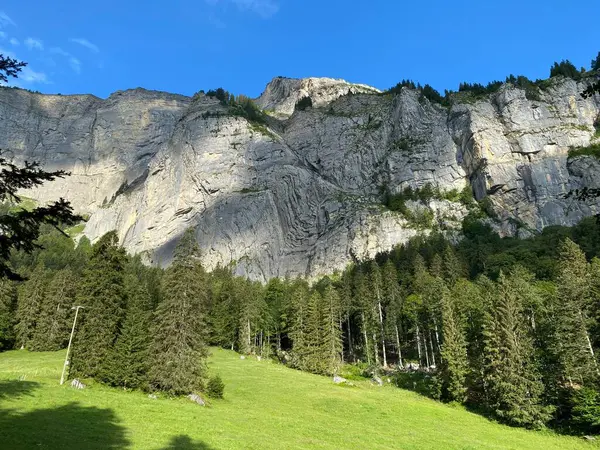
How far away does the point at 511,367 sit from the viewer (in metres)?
42.0

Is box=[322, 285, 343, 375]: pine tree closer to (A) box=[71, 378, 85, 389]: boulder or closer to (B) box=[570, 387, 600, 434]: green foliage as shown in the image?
(B) box=[570, 387, 600, 434]: green foliage

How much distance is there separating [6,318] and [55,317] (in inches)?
396

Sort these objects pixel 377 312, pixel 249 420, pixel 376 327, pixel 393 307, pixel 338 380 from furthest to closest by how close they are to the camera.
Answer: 1. pixel 377 312
2. pixel 393 307
3. pixel 376 327
4. pixel 338 380
5. pixel 249 420

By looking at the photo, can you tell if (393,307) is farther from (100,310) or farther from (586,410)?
(100,310)

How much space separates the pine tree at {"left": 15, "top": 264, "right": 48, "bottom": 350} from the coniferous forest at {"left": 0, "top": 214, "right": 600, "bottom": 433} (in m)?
0.24

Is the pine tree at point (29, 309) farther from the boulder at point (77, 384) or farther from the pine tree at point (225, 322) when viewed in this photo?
the boulder at point (77, 384)

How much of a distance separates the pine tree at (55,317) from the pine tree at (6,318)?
528cm

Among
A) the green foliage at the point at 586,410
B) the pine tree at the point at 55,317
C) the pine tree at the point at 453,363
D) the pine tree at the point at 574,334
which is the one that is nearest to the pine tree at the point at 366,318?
the pine tree at the point at 453,363

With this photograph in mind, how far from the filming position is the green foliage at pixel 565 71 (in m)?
162

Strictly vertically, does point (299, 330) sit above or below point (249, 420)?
above

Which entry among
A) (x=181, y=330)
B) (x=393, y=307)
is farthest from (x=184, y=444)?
(x=393, y=307)

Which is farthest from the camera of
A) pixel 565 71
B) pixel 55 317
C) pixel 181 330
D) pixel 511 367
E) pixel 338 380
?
pixel 565 71

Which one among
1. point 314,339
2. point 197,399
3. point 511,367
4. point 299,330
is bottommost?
point 197,399

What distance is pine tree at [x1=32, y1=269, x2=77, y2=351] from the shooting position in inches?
2653
